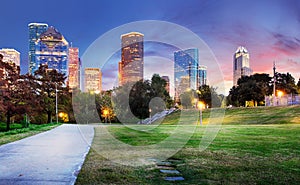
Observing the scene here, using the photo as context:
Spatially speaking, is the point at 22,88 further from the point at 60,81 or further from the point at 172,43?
the point at 172,43

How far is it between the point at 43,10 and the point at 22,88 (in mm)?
30592

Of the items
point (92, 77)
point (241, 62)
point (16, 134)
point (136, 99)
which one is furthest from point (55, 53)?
point (16, 134)

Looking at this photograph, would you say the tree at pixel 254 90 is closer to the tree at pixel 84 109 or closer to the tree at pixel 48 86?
the tree at pixel 84 109

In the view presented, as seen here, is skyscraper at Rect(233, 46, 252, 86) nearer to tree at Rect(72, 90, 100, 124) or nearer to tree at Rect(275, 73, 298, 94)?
tree at Rect(275, 73, 298, 94)

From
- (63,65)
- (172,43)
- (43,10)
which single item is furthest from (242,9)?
(63,65)

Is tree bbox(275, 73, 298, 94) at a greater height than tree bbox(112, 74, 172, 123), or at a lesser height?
greater

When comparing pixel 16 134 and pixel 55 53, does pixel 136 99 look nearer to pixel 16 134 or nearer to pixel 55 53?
pixel 55 53

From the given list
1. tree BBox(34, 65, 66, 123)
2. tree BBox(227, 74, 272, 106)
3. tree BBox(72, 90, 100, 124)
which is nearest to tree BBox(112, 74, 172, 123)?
tree BBox(72, 90, 100, 124)

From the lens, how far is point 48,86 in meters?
41.3

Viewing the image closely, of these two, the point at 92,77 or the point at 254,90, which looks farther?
the point at 254,90

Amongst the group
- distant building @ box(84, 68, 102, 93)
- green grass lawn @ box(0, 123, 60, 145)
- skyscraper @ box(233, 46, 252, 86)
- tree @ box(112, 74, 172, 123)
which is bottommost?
green grass lawn @ box(0, 123, 60, 145)

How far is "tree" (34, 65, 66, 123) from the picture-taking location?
38.5 metres

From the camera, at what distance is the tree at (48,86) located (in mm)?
38475

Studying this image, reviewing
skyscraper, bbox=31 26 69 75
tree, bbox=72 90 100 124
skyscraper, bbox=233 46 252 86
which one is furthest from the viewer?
skyscraper, bbox=31 26 69 75
